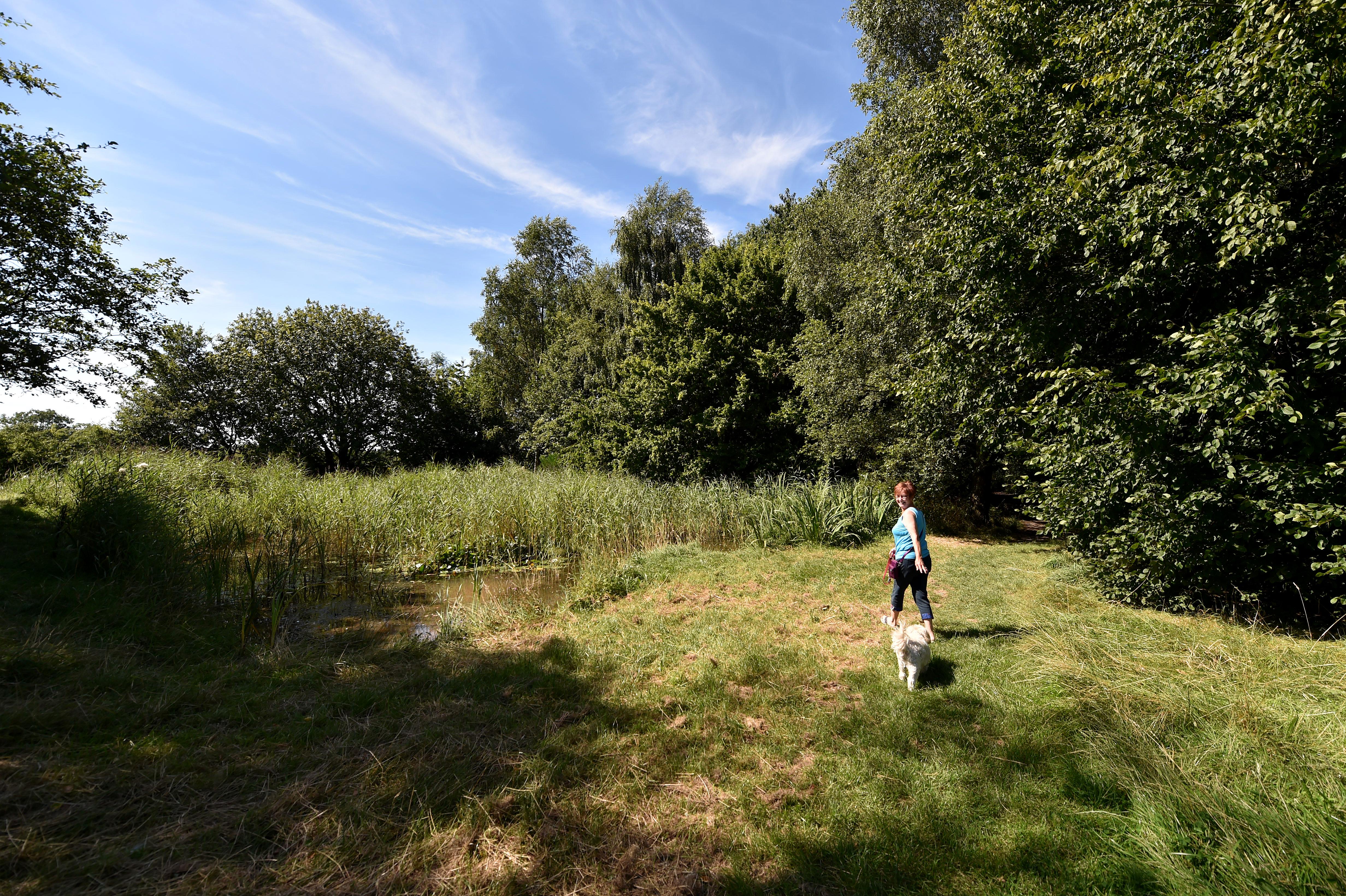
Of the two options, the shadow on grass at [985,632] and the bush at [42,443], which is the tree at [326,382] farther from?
the shadow on grass at [985,632]

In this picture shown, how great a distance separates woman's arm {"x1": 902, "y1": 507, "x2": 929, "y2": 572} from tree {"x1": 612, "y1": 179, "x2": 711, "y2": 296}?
64.3 ft

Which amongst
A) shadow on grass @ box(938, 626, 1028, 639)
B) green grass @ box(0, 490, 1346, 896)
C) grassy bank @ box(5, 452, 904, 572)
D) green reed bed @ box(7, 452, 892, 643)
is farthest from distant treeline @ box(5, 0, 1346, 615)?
green reed bed @ box(7, 452, 892, 643)

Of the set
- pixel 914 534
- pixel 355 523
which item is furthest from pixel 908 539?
pixel 355 523

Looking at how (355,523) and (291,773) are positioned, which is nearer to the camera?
(291,773)

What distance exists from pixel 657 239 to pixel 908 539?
21.0 metres

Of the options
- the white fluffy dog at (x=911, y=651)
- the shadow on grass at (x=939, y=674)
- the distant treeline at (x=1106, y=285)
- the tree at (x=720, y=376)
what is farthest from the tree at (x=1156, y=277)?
the tree at (x=720, y=376)

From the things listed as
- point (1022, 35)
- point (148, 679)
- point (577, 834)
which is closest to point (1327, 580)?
point (577, 834)

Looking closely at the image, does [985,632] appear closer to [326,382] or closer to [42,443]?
[42,443]

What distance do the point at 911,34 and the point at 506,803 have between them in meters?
17.1

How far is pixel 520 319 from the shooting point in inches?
1188

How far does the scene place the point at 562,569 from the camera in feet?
31.1

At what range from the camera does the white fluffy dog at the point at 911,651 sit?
4.29 metres

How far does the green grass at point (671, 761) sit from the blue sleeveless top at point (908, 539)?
3.24 feet

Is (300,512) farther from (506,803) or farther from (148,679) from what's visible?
(506,803)
